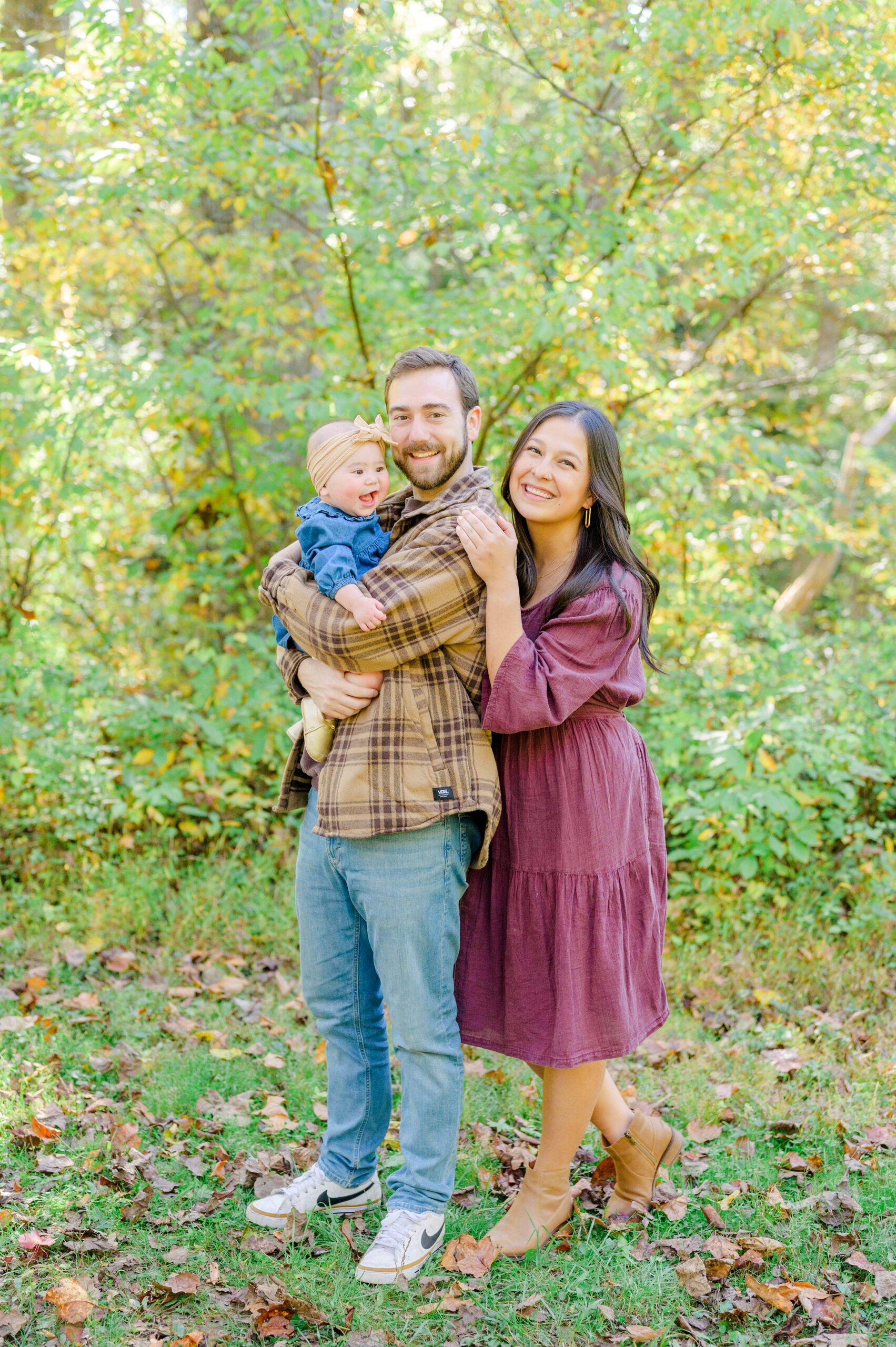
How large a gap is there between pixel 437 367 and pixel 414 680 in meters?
0.73

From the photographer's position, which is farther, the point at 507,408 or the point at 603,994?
the point at 507,408

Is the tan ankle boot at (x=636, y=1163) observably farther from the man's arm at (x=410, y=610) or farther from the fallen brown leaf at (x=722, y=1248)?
the man's arm at (x=410, y=610)

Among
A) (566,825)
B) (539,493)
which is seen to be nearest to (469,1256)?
(566,825)

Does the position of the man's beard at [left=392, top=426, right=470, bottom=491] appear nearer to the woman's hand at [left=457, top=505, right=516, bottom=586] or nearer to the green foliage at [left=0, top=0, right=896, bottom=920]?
the woman's hand at [left=457, top=505, right=516, bottom=586]

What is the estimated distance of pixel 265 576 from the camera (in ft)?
8.79

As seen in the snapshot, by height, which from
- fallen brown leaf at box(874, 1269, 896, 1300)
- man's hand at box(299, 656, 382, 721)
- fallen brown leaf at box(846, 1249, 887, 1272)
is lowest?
fallen brown leaf at box(874, 1269, 896, 1300)

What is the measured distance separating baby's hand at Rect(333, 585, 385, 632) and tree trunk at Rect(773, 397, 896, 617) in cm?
656

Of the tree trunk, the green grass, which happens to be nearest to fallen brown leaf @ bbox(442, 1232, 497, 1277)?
the green grass

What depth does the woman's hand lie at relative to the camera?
2.32 m

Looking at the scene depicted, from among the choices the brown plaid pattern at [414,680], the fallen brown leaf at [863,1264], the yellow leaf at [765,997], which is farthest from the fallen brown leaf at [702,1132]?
the brown plaid pattern at [414,680]

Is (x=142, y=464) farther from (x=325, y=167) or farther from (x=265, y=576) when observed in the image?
(x=265, y=576)

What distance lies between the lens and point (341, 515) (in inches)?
98.5

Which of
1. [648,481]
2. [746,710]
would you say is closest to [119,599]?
[648,481]

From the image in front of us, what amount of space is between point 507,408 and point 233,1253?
14.1 ft
